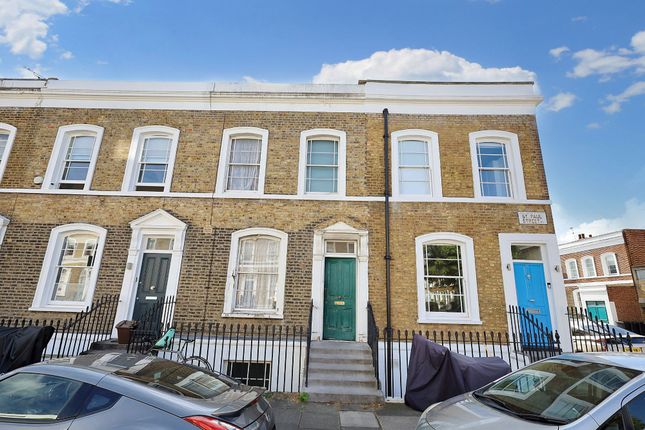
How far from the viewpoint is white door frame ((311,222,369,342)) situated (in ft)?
28.5

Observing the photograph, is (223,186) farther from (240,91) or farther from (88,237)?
(88,237)

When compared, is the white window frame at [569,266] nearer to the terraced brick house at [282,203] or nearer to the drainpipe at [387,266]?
the terraced brick house at [282,203]

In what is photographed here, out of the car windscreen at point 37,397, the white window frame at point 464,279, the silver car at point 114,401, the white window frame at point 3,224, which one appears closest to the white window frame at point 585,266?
the white window frame at point 464,279

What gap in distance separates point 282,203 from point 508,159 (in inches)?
280

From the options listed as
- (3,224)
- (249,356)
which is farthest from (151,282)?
(3,224)

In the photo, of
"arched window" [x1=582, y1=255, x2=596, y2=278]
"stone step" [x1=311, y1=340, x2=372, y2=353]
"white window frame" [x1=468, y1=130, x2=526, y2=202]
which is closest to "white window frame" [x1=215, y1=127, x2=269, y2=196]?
"stone step" [x1=311, y1=340, x2=372, y2=353]

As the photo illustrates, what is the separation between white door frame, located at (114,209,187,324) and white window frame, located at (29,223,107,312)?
0.88 metres

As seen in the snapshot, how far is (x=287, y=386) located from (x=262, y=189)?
5352 mm

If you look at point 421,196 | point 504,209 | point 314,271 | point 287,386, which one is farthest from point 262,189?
point 504,209

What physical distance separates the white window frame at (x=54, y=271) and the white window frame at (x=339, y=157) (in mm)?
5917

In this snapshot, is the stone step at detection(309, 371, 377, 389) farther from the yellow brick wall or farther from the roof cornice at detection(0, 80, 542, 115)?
the roof cornice at detection(0, 80, 542, 115)

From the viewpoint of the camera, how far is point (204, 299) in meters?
8.94

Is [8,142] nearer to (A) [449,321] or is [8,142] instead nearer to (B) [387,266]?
(B) [387,266]

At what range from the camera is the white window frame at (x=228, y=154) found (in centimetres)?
985
